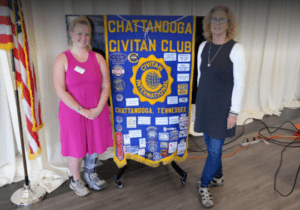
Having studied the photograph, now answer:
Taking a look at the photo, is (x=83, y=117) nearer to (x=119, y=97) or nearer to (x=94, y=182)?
(x=119, y=97)

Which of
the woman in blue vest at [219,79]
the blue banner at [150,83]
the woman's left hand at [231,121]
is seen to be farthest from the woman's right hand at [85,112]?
the woman's left hand at [231,121]

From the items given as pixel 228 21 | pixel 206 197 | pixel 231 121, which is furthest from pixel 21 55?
pixel 206 197

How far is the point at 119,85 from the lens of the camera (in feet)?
6.29

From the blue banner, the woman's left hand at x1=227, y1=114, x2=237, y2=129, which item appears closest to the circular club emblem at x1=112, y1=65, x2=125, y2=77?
the blue banner

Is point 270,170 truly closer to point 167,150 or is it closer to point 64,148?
point 167,150

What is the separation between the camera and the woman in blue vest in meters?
1.46

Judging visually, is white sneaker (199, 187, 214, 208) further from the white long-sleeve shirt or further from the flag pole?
the flag pole

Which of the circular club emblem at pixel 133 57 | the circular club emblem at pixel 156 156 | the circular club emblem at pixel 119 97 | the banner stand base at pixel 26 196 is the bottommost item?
the banner stand base at pixel 26 196

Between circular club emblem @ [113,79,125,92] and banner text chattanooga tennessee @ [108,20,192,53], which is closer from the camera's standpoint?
banner text chattanooga tennessee @ [108,20,192,53]

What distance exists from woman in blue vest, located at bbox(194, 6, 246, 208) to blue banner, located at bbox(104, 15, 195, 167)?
0.87ft

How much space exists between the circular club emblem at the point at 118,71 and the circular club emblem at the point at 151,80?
9 cm

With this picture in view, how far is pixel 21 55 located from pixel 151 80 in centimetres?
101

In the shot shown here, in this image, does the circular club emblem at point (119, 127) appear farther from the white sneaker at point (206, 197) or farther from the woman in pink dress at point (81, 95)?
the white sneaker at point (206, 197)

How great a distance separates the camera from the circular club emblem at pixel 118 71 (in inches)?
73.9
